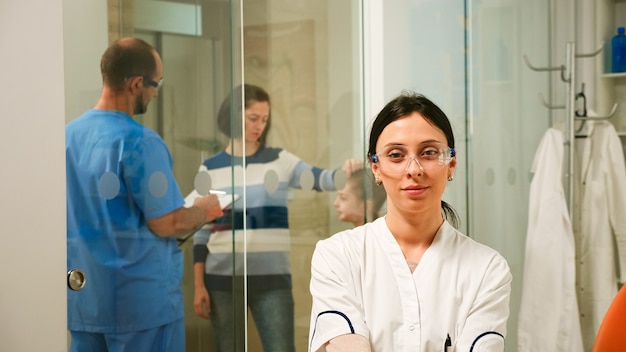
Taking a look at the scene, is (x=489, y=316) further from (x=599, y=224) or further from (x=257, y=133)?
(x=599, y=224)

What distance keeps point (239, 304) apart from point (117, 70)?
70 centimetres

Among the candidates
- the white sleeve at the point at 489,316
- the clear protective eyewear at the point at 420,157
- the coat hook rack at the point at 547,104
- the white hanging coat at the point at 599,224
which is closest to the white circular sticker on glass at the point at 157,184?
the clear protective eyewear at the point at 420,157

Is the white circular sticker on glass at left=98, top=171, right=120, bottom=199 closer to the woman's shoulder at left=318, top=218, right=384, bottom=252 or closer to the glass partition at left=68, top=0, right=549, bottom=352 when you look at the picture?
the glass partition at left=68, top=0, right=549, bottom=352

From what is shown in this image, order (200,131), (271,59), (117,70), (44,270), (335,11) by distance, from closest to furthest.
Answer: (44,270) → (117,70) → (200,131) → (271,59) → (335,11)

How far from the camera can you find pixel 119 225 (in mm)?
1892

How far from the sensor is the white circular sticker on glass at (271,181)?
2.18 metres

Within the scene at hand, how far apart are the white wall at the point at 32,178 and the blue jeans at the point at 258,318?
16.6 inches

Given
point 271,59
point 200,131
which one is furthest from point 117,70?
point 271,59

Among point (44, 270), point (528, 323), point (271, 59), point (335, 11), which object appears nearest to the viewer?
point (44, 270)

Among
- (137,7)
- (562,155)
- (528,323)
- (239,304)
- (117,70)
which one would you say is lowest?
(528,323)

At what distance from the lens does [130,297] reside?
Answer: 1.91 metres

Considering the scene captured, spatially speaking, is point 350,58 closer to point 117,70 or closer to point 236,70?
point 236,70

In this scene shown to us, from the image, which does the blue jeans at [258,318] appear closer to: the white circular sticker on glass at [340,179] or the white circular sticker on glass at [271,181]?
the white circular sticker on glass at [271,181]

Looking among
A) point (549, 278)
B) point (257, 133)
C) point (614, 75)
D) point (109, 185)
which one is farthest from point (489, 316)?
point (614, 75)
